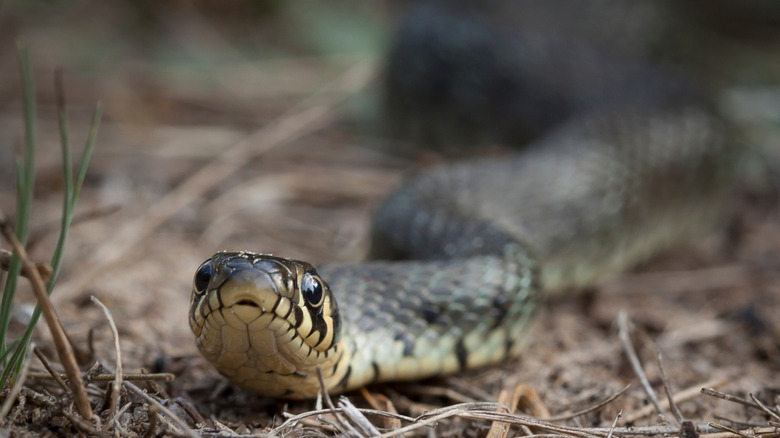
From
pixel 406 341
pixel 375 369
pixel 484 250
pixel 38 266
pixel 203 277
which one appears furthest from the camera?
pixel 484 250

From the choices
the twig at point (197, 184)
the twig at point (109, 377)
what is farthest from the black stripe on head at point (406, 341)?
the twig at point (197, 184)

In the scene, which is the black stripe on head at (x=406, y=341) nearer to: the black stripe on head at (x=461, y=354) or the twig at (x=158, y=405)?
the black stripe on head at (x=461, y=354)

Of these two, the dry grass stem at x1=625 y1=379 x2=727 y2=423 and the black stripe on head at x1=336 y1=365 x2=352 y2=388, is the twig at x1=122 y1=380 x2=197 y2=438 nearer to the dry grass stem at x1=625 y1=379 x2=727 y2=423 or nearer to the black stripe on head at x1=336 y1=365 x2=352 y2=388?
the black stripe on head at x1=336 y1=365 x2=352 y2=388

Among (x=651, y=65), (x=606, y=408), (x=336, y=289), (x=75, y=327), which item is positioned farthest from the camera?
(x=651, y=65)

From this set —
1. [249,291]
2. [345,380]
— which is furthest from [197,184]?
[249,291]

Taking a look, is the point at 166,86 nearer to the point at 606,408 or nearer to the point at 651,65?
the point at 651,65

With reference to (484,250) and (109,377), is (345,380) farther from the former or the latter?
(484,250)

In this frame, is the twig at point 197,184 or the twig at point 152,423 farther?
the twig at point 197,184

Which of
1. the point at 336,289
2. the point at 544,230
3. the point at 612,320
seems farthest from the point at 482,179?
the point at 336,289
